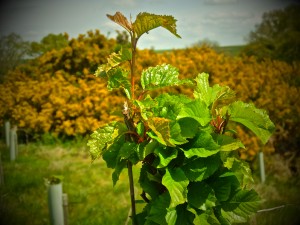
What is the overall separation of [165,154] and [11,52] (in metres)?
11.9

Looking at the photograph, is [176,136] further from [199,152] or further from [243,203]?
[243,203]

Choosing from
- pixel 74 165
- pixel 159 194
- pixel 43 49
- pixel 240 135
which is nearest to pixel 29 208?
pixel 74 165

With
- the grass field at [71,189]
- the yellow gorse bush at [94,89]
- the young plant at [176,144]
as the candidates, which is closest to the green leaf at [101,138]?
the young plant at [176,144]

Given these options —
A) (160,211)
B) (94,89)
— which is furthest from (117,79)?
(94,89)

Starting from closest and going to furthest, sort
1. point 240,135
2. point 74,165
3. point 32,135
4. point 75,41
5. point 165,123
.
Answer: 1. point 165,123
2. point 74,165
3. point 240,135
4. point 32,135
5. point 75,41

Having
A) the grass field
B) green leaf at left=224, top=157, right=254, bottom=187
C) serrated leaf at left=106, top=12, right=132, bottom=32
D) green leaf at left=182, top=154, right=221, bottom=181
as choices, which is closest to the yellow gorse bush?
the grass field

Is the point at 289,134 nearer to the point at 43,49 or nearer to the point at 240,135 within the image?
the point at 240,135

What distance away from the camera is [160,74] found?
889 millimetres

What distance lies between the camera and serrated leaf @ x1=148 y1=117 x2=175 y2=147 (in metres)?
0.73

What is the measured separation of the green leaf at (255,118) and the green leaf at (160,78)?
6.8 inches

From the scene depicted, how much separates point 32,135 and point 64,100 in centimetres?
125

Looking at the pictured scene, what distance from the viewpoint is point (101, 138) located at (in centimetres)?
82

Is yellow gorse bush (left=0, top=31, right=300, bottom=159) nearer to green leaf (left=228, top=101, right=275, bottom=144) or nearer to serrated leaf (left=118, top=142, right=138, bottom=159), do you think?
green leaf (left=228, top=101, right=275, bottom=144)

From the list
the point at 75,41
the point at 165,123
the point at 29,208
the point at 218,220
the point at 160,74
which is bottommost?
the point at 29,208
